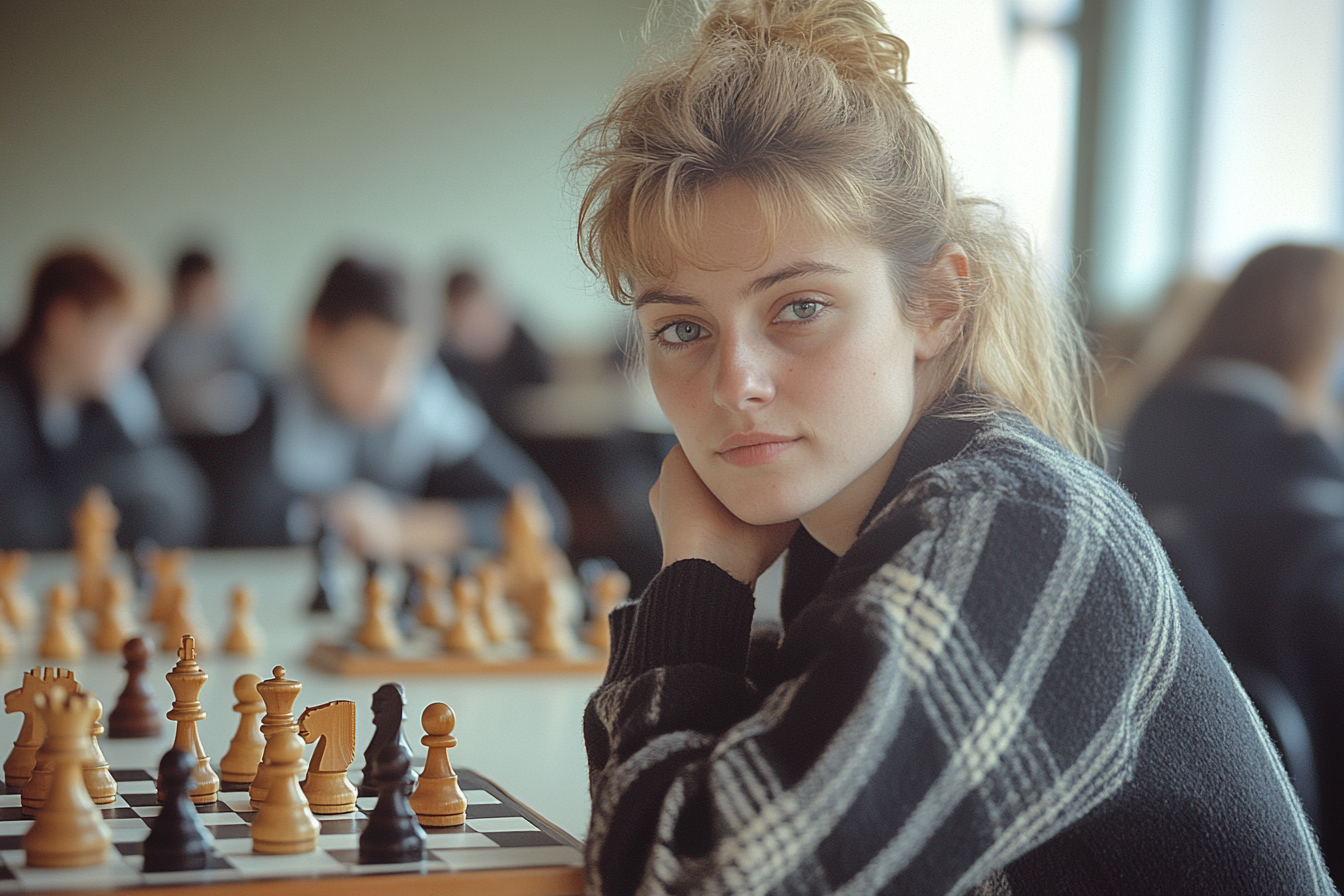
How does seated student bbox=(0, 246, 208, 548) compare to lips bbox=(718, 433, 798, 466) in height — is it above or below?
below

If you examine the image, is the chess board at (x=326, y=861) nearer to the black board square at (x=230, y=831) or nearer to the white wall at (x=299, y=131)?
the black board square at (x=230, y=831)

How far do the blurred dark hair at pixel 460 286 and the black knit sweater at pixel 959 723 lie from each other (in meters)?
6.22

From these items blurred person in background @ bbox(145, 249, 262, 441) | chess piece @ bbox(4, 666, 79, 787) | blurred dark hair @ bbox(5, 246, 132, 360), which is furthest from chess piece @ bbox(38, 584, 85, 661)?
blurred person in background @ bbox(145, 249, 262, 441)

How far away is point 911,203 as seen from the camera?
117 centimetres

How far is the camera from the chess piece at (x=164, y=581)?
2.08m

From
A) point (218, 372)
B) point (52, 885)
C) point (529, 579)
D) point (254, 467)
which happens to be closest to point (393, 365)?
point (254, 467)

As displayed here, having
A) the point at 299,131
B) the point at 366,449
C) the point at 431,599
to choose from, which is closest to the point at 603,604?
the point at 431,599

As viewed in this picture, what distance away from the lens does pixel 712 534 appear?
120cm

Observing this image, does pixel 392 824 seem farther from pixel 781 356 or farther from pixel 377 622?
pixel 377 622

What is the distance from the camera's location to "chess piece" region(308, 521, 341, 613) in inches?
90.2

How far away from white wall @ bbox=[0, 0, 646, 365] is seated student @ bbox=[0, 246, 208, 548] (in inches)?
151

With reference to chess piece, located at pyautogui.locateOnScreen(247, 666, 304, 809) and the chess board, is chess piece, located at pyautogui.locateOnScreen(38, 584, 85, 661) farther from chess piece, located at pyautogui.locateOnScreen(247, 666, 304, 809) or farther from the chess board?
chess piece, located at pyautogui.locateOnScreen(247, 666, 304, 809)

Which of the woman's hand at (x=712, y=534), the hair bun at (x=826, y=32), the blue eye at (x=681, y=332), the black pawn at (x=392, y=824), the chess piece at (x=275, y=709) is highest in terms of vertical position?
the hair bun at (x=826, y=32)

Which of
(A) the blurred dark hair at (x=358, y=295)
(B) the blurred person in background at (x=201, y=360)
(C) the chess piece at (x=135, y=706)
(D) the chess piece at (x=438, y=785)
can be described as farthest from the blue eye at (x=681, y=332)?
(B) the blurred person in background at (x=201, y=360)
